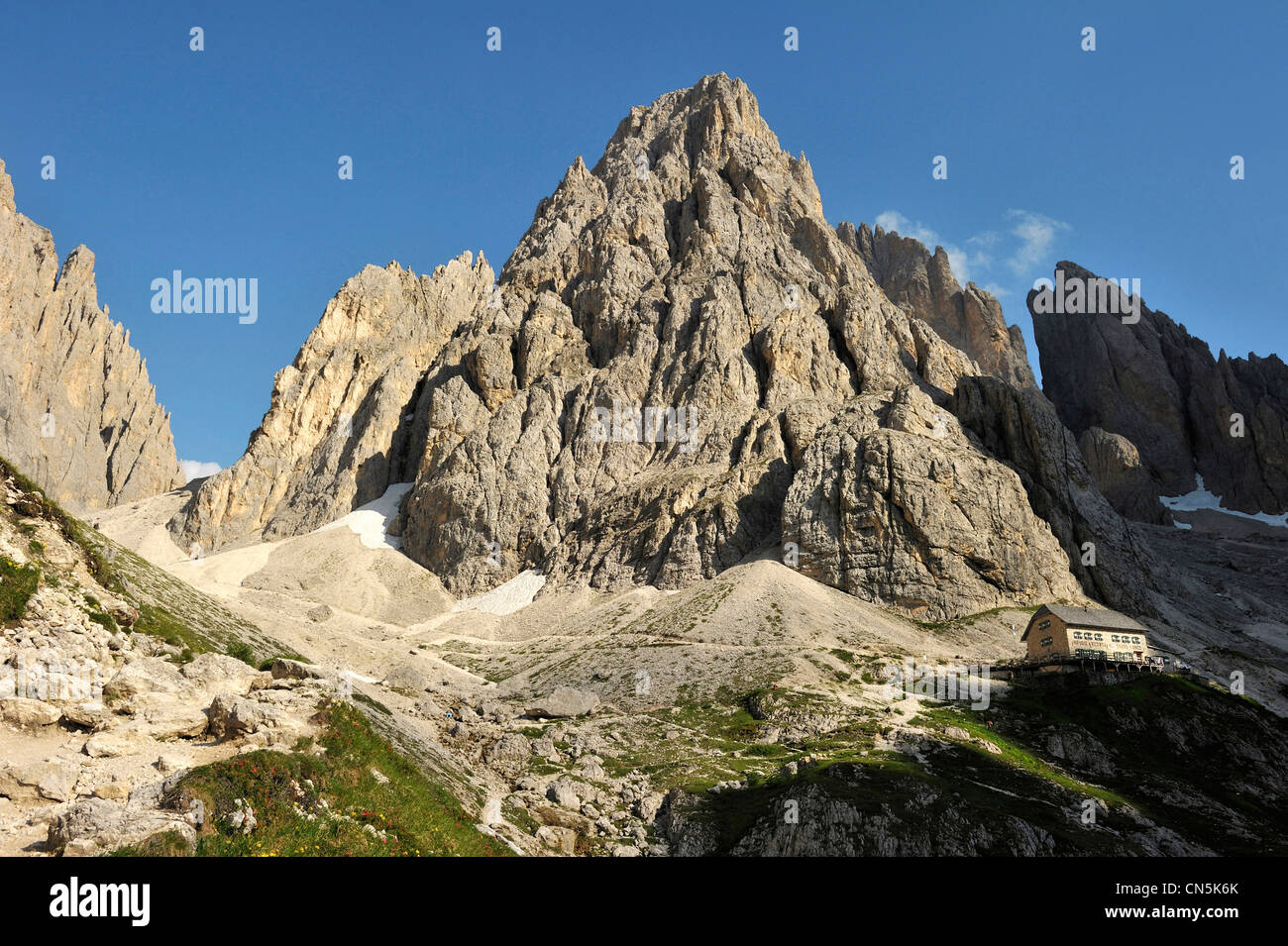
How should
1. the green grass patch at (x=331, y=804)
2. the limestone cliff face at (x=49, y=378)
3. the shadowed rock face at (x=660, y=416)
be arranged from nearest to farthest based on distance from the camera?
the green grass patch at (x=331, y=804), the shadowed rock face at (x=660, y=416), the limestone cliff face at (x=49, y=378)

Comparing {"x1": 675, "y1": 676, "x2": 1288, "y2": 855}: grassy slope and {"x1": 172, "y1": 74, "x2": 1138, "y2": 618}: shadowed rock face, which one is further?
{"x1": 172, "y1": 74, "x2": 1138, "y2": 618}: shadowed rock face

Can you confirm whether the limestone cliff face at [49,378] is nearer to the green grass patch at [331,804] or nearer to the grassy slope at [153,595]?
the grassy slope at [153,595]

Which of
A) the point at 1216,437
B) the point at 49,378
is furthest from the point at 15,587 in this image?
the point at 1216,437

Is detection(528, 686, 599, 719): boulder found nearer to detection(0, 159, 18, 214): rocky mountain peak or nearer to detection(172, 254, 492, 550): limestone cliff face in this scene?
detection(172, 254, 492, 550): limestone cliff face

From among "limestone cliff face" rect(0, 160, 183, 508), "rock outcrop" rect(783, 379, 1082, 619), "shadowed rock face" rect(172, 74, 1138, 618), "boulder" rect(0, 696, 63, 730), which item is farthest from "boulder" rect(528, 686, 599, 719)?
"limestone cliff face" rect(0, 160, 183, 508)

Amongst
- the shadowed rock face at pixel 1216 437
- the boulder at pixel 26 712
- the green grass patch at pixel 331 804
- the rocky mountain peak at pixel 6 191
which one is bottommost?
the green grass patch at pixel 331 804

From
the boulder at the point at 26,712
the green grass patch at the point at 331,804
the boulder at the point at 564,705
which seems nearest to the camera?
the green grass patch at the point at 331,804

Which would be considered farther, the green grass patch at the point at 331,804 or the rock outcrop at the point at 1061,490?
the rock outcrop at the point at 1061,490

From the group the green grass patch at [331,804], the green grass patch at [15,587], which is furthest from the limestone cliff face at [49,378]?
the green grass patch at [331,804]
